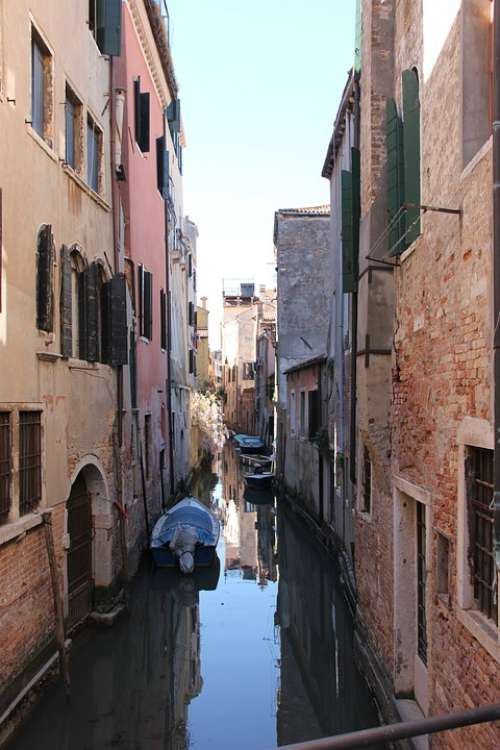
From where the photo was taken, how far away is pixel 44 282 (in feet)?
25.4

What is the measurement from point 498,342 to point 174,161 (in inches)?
794

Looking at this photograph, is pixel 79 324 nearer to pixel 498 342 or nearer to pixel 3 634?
pixel 3 634

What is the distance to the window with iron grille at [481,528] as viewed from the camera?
13.8 ft

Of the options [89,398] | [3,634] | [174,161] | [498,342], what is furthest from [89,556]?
[174,161]

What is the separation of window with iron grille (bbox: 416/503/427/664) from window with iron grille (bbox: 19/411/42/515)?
3824mm

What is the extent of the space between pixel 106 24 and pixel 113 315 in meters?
4.16

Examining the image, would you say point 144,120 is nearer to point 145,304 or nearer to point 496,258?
point 145,304

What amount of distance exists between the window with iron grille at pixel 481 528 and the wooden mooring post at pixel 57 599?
4.83m

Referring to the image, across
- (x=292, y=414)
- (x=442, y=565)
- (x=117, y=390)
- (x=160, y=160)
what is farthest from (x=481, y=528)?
(x=292, y=414)

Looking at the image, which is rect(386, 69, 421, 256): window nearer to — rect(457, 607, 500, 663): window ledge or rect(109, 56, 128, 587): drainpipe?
rect(457, 607, 500, 663): window ledge

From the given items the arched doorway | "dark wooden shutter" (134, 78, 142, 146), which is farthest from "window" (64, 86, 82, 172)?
the arched doorway

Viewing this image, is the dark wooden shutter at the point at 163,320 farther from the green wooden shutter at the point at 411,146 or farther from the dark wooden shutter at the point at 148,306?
the green wooden shutter at the point at 411,146

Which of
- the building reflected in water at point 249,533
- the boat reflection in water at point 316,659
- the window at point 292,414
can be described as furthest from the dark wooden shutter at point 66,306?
the window at point 292,414

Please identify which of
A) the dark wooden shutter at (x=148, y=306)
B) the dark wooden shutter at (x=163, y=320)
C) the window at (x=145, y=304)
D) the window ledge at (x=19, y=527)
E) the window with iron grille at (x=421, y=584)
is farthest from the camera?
the dark wooden shutter at (x=163, y=320)
